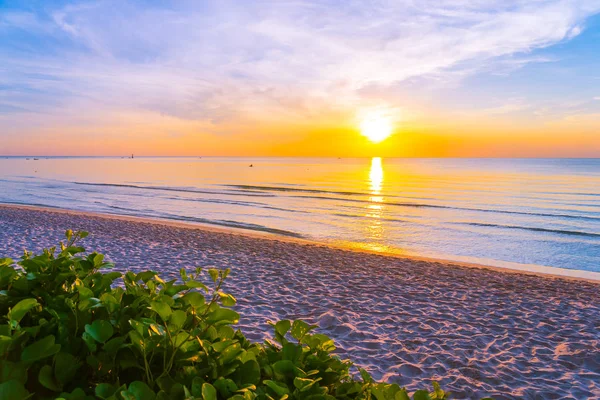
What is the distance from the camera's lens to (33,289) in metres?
1.70

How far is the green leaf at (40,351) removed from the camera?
112 centimetres

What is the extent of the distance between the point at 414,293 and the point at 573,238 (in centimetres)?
1174

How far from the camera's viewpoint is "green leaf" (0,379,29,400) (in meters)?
0.94

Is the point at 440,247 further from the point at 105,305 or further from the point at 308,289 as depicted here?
the point at 105,305

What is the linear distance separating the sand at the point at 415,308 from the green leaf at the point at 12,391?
4.67 m

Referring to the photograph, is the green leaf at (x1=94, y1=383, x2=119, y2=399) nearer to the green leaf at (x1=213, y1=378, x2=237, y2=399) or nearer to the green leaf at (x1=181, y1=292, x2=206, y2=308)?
the green leaf at (x1=213, y1=378, x2=237, y2=399)

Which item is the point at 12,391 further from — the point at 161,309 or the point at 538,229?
the point at 538,229

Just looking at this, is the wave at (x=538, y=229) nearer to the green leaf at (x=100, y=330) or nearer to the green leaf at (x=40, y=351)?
the green leaf at (x=100, y=330)

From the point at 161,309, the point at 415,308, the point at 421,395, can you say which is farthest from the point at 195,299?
the point at 415,308

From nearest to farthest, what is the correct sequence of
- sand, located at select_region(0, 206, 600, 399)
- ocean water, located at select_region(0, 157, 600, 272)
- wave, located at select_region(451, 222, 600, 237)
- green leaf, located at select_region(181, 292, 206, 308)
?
green leaf, located at select_region(181, 292, 206, 308) → sand, located at select_region(0, 206, 600, 399) → ocean water, located at select_region(0, 157, 600, 272) → wave, located at select_region(451, 222, 600, 237)

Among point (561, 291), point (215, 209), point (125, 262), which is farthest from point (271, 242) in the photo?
point (215, 209)

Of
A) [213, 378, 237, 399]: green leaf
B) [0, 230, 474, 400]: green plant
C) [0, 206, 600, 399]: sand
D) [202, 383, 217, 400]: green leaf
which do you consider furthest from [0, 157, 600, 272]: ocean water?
[202, 383, 217, 400]: green leaf

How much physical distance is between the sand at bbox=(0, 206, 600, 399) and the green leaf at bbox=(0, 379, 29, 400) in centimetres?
467

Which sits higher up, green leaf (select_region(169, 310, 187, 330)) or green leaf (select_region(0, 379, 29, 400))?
green leaf (select_region(169, 310, 187, 330))
